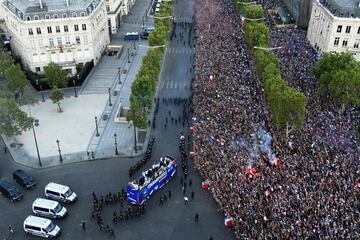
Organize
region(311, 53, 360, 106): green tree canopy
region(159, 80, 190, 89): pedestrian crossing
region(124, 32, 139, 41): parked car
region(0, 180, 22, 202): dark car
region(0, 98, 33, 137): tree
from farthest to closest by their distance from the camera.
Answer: region(124, 32, 139, 41): parked car → region(159, 80, 190, 89): pedestrian crossing → region(311, 53, 360, 106): green tree canopy → region(0, 98, 33, 137): tree → region(0, 180, 22, 202): dark car

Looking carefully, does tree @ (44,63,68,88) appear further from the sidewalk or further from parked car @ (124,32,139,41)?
parked car @ (124,32,139,41)

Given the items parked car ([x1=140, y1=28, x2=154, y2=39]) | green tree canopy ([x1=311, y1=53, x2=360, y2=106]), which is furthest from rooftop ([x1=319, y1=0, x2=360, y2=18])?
parked car ([x1=140, y1=28, x2=154, y2=39])

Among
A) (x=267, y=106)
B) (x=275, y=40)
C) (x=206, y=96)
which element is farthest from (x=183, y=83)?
(x=275, y=40)

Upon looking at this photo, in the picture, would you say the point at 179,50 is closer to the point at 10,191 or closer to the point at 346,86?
the point at 346,86

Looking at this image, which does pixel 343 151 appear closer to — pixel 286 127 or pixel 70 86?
pixel 286 127

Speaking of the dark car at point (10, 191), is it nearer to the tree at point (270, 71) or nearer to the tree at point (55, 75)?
the tree at point (55, 75)

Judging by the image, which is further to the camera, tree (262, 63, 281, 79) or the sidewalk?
tree (262, 63, 281, 79)
